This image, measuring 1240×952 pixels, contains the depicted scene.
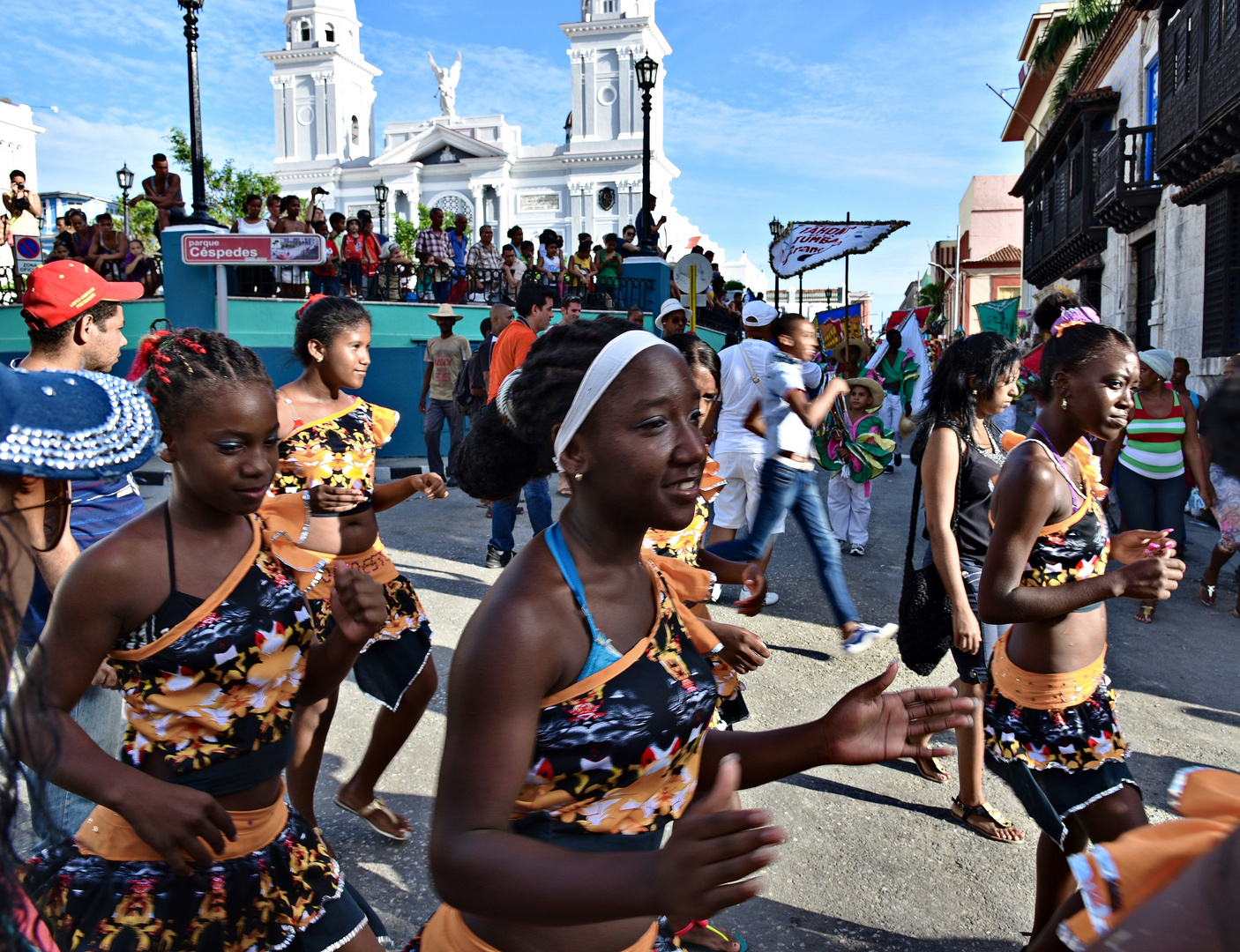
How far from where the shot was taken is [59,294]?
9.40 ft

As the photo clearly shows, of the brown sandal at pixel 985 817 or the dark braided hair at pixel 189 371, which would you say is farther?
the brown sandal at pixel 985 817

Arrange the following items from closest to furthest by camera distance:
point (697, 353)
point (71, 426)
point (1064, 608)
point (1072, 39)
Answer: point (71, 426)
point (1064, 608)
point (697, 353)
point (1072, 39)

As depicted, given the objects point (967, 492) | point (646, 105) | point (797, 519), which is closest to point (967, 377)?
point (967, 492)

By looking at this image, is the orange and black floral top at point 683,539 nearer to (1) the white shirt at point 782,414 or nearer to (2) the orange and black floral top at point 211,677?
(2) the orange and black floral top at point 211,677

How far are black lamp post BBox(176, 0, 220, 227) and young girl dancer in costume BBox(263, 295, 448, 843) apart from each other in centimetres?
847

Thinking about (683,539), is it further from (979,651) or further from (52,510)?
(52,510)

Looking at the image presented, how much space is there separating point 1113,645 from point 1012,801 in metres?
2.41

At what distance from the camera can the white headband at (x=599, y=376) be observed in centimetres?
150

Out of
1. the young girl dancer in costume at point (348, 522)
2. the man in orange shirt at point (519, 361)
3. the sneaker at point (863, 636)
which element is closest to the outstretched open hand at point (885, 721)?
the young girl dancer in costume at point (348, 522)

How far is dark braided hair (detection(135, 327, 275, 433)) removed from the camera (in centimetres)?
202

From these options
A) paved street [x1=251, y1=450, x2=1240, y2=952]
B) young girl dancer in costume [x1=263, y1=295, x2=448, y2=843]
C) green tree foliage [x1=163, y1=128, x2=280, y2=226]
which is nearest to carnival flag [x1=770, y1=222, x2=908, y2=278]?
paved street [x1=251, y1=450, x2=1240, y2=952]

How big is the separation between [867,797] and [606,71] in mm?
69796

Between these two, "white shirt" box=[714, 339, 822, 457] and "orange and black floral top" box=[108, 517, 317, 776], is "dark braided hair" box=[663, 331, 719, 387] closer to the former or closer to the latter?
"white shirt" box=[714, 339, 822, 457]

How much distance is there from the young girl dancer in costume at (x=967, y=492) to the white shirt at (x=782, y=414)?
6.04ft
